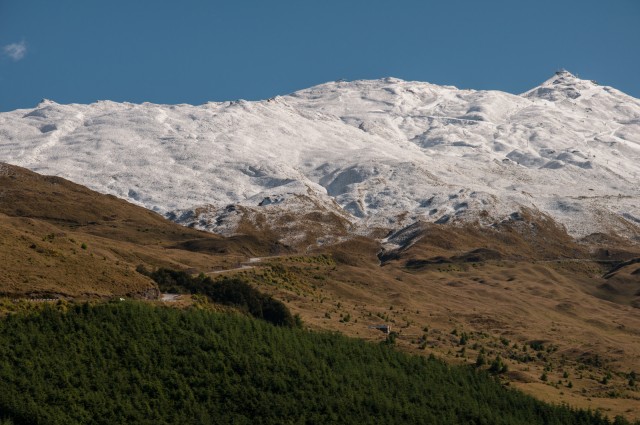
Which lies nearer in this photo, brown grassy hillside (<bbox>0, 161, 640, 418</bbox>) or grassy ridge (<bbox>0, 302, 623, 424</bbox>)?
grassy ridge (<bbox>0, 302, 623, 424</bbox>)

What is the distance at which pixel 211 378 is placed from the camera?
59.8 metres

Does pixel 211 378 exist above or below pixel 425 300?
below

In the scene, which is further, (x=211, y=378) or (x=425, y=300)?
(x=425, y=300)

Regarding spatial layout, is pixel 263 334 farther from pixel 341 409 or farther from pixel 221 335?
pixel 341 409

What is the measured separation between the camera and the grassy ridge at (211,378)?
55.4m

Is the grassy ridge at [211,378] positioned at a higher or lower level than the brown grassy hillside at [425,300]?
lower

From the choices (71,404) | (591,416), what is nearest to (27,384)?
(71,404)

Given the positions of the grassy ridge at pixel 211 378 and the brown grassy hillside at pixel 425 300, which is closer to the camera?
the grassy ridge at pixel 211 378

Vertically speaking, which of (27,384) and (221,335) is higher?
(221,335)

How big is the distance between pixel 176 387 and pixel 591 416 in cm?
3003

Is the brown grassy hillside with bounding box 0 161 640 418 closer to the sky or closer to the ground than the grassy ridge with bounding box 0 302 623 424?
closer to the sky

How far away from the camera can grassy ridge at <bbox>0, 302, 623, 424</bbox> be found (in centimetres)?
5541

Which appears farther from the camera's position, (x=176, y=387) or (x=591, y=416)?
(x=591, y=416)

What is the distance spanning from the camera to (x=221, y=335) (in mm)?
64438
